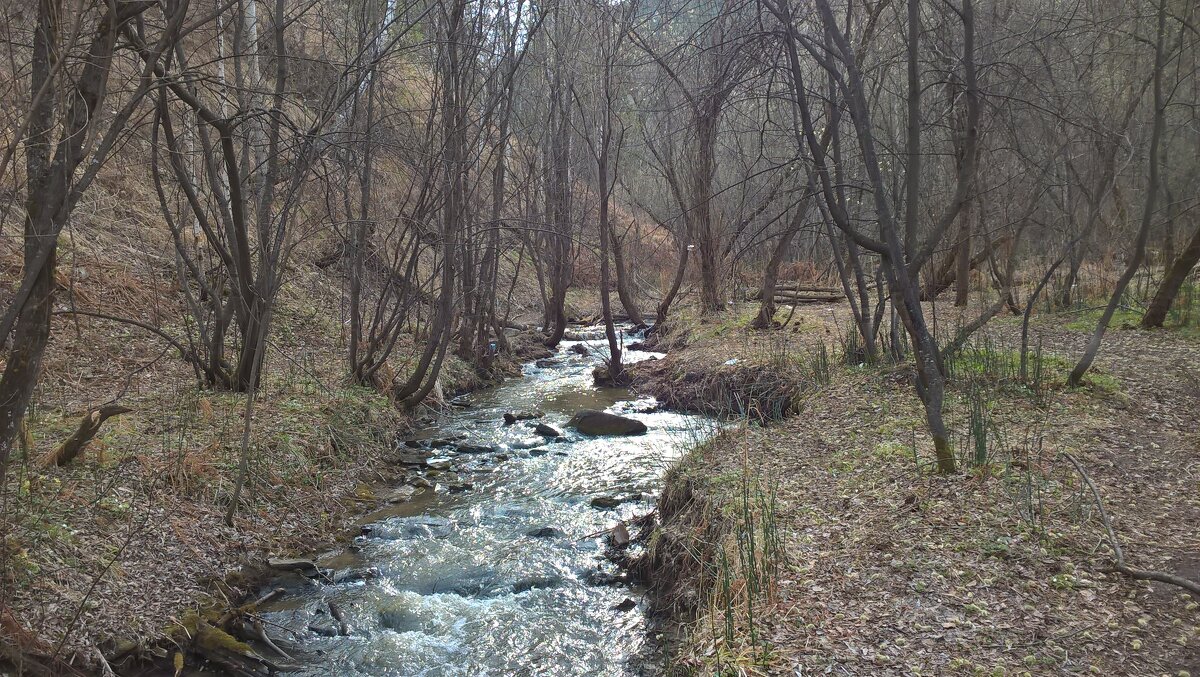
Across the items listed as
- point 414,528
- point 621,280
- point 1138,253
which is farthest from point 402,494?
point 621,280

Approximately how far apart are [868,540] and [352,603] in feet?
10.9

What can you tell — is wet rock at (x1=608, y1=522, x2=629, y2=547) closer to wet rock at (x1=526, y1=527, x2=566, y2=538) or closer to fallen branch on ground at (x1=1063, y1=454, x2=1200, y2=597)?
wet rock at (x1=526, y1=527, x2=566, y2=538)

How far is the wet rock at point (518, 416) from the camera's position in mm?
9188

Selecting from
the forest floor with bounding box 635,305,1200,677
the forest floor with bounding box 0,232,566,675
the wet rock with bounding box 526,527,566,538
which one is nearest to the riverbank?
the forest floor with bounding box 0,232,566,675

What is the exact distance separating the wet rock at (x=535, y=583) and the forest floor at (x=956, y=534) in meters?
0.78

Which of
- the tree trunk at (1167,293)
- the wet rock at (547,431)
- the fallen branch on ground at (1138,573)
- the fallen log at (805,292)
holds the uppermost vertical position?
the fallen log at (805,292)

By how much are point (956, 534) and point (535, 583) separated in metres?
2.76

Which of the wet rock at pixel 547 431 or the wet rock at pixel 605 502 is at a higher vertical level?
the wet rock at pixel 547 431

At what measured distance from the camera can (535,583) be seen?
16.3 feet

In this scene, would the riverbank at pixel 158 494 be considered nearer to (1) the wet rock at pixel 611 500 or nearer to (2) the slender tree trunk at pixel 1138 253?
(1) the wet rock at pixel 611 500

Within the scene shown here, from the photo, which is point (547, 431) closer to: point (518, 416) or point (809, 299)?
point (518, 416)

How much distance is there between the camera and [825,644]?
3.25 m

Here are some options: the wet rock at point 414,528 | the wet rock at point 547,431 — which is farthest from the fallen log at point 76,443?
the wet rock at point 547,431

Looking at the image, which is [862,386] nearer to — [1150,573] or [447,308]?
[1150,573]
